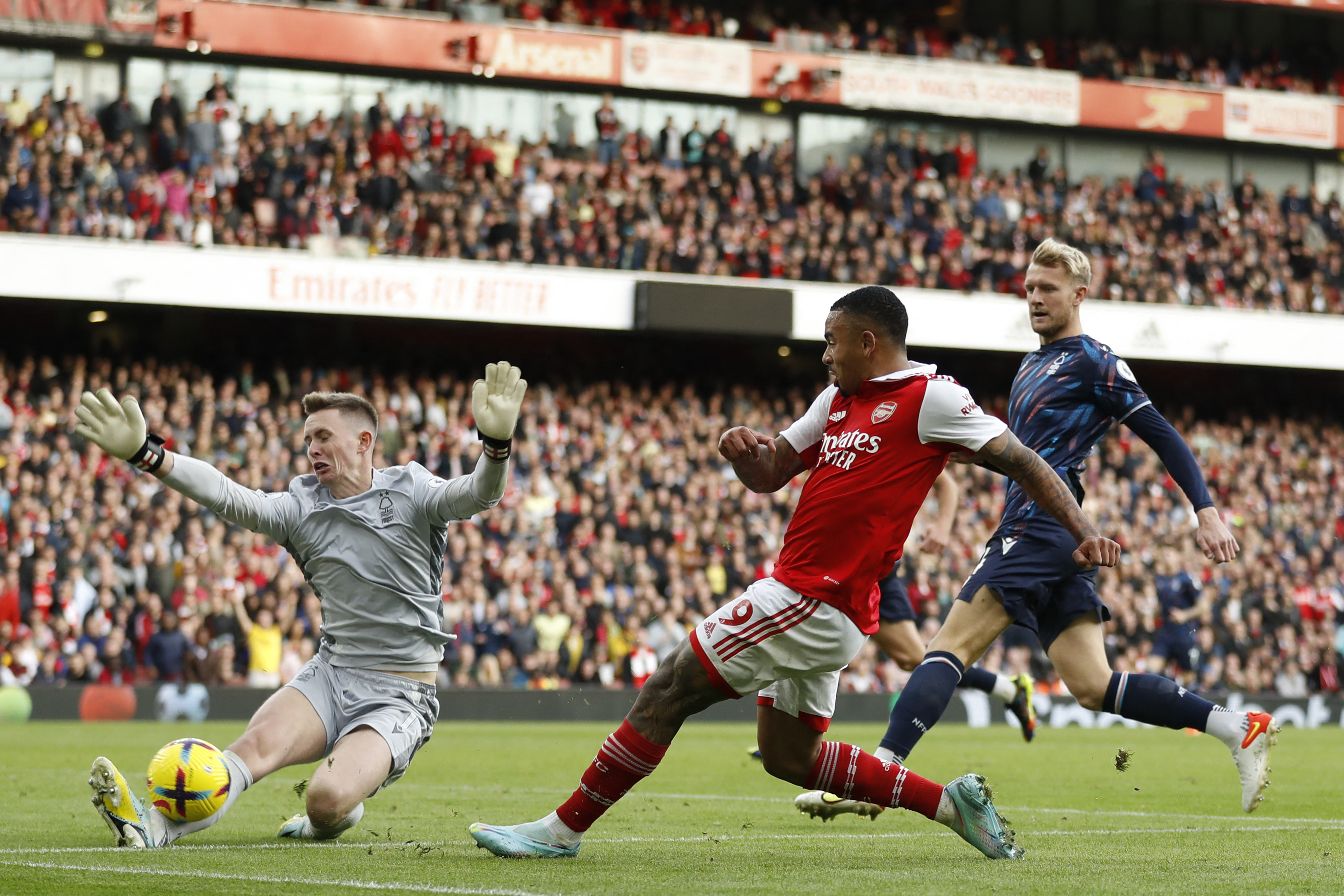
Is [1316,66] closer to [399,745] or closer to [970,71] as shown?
[970,71]

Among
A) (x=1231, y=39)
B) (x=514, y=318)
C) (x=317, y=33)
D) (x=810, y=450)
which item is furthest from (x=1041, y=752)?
(x=1231, y=39)

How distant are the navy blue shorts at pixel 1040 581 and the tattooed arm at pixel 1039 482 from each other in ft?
4.47

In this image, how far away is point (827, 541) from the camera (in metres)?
5.64

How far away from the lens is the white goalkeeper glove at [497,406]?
577 centimetres

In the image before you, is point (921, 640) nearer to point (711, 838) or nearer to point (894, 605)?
point (894, 605)

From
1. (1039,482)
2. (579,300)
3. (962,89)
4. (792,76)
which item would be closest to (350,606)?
(1039,482)

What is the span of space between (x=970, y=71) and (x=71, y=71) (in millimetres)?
16436

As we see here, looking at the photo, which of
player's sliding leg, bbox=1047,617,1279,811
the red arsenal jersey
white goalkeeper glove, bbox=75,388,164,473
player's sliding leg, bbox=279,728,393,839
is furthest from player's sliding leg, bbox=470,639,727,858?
player's sliding leg, bbox=1047,617,1279,811

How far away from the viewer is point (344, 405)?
6.59 metres

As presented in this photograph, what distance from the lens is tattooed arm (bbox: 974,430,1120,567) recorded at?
18.2 feet

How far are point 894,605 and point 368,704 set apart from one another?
4.14 meters

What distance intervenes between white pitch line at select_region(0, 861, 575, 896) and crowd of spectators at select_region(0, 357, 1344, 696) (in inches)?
464

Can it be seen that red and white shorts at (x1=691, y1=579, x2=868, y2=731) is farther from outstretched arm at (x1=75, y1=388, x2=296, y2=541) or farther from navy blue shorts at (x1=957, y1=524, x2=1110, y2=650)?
outstretched arm at (x1=75, y1=388, x2=296, y2=541)

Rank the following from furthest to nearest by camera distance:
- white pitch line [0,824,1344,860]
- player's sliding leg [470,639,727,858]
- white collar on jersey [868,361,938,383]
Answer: white pitch line [0,824,1344,860] < white collar on jersey [868,361,938,383] < player's sliding leg [470,639,727,858]
